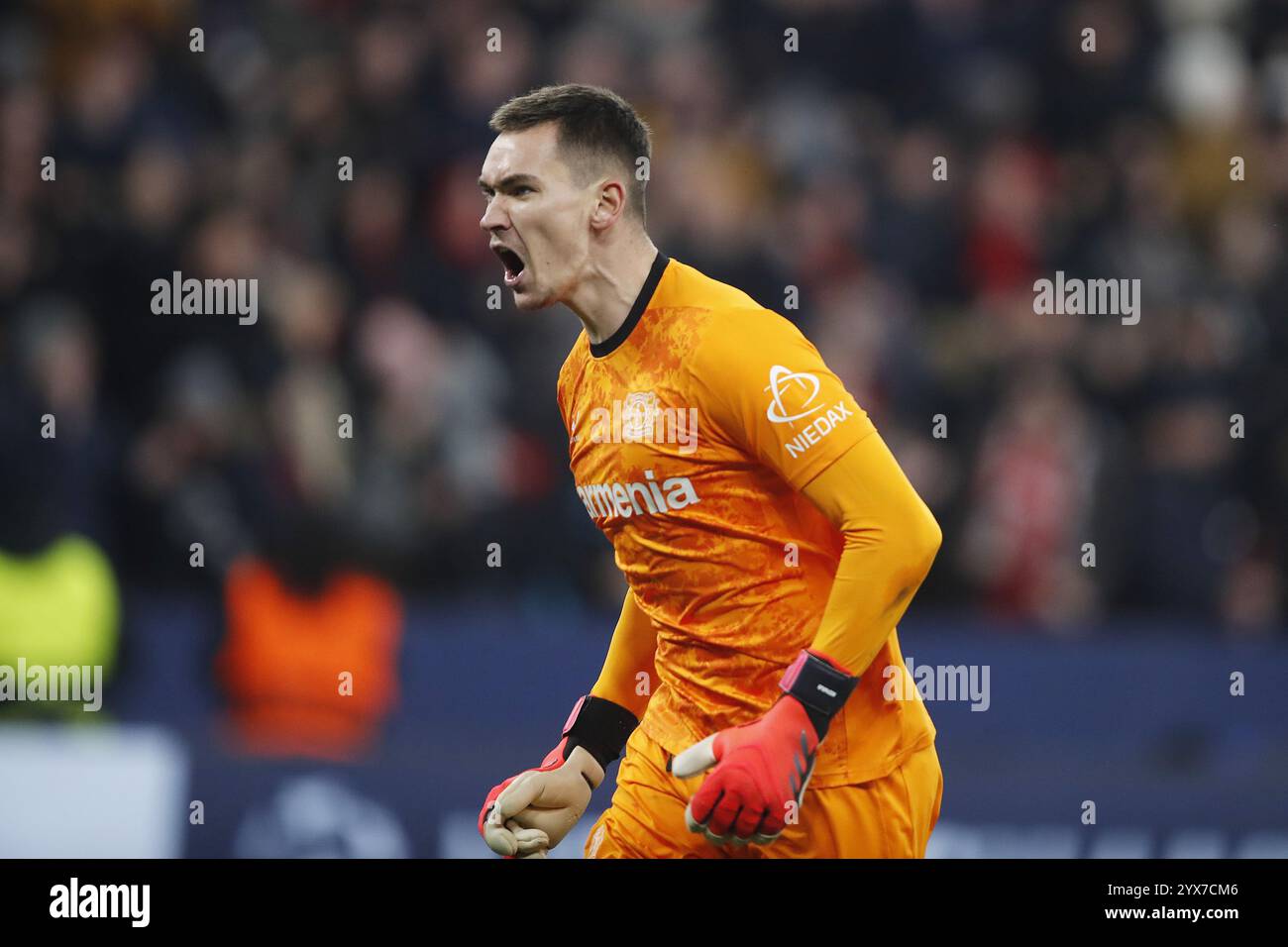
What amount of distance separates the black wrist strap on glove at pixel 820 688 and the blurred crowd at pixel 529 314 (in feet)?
14.5

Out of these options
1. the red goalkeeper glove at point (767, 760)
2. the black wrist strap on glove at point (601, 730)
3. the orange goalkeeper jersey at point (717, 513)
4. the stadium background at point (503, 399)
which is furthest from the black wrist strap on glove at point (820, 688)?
the stadium background at point (503, 399)

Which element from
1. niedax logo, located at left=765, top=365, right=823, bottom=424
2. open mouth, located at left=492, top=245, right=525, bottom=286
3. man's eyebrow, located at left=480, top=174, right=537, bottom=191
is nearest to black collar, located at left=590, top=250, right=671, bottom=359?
open mouth, located at left=492, top=245, right=525, bottom=286

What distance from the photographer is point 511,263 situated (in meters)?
4.37

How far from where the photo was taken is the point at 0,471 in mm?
7832

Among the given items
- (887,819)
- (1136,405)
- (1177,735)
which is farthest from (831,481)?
(1136,405)

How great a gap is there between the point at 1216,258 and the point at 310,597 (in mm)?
5069

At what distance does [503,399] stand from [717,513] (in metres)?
4.67

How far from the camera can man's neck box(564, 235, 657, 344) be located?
14.2 ft

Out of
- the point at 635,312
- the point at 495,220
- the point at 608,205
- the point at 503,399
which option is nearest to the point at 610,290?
the point at 635,312

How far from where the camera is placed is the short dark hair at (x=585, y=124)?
14.2ft

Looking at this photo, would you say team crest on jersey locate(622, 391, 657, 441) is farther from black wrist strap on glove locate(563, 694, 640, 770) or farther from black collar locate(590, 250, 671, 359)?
black wrist strap on glove locate(563, 694, 640, 770)

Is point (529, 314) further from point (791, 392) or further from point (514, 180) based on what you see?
point (791, 392)

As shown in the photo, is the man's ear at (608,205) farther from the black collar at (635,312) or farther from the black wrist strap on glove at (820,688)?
the black wrist strap on glove at (820,688)

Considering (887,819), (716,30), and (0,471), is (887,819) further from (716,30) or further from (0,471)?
(716,30)
